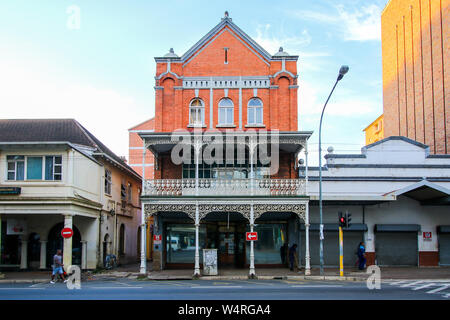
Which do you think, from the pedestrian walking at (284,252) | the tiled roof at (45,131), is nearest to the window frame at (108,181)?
the tiled roof at (45,131)

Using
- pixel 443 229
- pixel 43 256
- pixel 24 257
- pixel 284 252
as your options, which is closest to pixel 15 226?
pixel 24 257

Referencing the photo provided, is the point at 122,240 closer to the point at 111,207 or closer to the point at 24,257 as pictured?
the point at 111,207

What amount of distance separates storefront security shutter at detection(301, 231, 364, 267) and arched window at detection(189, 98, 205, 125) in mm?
9096

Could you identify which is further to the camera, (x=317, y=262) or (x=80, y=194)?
(x=317, y=262)

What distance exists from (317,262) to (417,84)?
18.5 m

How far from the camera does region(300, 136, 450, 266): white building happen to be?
→ 80.7 feet

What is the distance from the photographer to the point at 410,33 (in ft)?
120

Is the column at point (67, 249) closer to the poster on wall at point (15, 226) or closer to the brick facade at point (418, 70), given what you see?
the poster on wall at point (15, 226)

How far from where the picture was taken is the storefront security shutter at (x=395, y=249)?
24.8 metres

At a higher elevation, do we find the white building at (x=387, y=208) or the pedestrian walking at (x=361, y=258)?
the white building at (x=387, y=208)

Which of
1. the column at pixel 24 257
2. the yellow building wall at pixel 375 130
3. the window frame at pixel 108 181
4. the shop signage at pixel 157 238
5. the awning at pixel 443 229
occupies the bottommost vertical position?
the column at pixel 24 257

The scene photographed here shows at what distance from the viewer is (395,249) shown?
24828 millimetres
